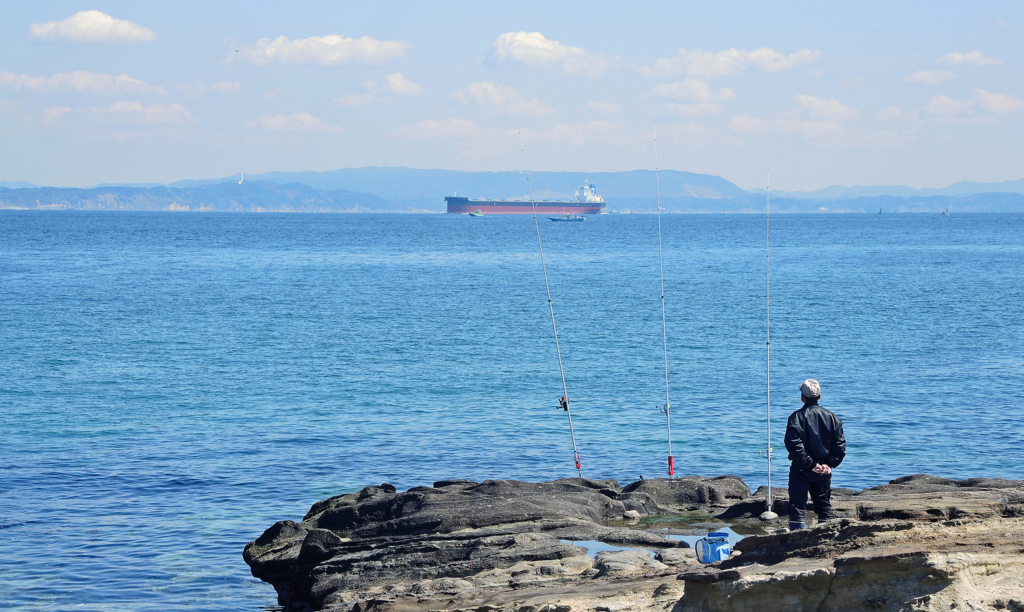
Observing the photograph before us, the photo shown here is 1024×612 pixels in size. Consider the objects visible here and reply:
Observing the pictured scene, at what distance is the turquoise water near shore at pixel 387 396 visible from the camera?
13.2 m

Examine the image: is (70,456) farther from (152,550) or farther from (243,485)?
(152,550)

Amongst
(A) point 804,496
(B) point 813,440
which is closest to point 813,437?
(B) point 813,440

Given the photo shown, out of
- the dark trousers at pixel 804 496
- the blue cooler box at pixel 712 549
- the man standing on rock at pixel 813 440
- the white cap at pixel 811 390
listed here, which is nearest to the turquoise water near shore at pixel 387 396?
the blue cooler box at pixel 712 549

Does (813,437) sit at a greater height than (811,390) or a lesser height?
lesser

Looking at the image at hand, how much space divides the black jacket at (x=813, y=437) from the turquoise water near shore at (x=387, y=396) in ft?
19.0

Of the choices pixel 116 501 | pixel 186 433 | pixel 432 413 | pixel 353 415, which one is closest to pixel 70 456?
pixel 186 433

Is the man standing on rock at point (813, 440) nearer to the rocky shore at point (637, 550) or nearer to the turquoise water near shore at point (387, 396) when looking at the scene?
the rocky shore at point (637, 550)

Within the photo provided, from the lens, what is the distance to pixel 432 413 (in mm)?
20391

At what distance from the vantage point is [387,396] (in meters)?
22.5

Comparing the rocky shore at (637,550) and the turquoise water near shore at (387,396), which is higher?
the rocky shore at (637,550)

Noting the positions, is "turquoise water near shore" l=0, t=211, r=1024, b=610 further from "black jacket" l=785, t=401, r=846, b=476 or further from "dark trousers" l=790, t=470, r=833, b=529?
"black jacket" l=785, t=401, r=846, b=476

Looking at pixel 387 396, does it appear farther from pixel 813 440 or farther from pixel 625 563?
pixel 813 440

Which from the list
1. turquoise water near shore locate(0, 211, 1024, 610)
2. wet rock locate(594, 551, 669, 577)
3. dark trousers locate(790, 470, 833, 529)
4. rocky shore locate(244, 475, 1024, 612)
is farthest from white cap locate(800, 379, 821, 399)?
turquoise water near shore locate(0, 211, 1024, 610)

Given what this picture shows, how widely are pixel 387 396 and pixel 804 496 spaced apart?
15416 millimetres
